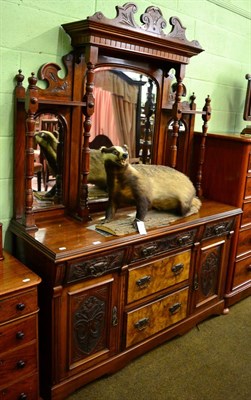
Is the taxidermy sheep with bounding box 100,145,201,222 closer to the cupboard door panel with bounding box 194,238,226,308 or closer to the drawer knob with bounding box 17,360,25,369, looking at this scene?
the cupboard door panel with bounding box 194,238,226,308

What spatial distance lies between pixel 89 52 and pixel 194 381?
1.89 meters

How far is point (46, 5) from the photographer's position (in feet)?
6.64

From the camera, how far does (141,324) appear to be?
225 centimetres

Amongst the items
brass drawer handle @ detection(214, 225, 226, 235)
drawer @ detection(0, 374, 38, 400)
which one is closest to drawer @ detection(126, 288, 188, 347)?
brass drawer handle @ detection(214, 225, 226, 235)

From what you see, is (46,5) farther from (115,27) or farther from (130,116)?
(130,116)

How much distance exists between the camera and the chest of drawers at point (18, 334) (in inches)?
63.6

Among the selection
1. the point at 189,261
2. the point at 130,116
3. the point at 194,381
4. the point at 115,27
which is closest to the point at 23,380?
the point at 194,381

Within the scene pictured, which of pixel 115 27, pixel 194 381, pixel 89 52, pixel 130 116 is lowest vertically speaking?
pixel 194 381

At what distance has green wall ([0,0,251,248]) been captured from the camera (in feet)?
6.40

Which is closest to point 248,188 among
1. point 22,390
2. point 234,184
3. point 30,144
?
point 234,184

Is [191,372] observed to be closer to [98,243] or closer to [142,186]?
[98,243]

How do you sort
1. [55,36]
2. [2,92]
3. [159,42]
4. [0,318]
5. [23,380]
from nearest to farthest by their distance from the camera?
1. [0,318]
2. [23,380]
3. [2,92]
4. [55,36]
5. [159,42]

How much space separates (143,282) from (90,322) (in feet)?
1.24

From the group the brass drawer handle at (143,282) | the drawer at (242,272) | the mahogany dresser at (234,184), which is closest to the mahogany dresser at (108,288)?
the brass drawer handle at (143,282)
